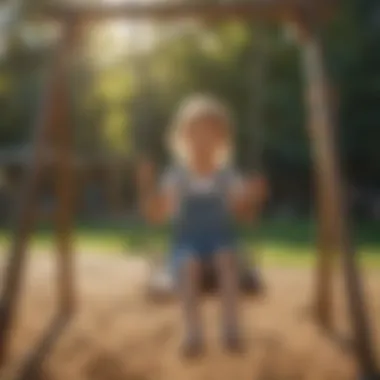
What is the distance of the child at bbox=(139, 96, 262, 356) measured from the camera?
1.98ft

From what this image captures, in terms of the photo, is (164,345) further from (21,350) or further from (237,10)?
(237,10)

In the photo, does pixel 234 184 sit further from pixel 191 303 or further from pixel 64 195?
pixel 64 195

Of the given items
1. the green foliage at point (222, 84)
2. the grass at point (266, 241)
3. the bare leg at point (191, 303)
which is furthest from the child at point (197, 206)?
the grass at point (266, 241)

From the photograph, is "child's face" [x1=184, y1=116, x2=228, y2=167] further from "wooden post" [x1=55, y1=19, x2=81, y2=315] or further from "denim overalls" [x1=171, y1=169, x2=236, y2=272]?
"wooden post" [x1=55, y1=19, x2=81, y2=315]

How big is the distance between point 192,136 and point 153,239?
400mm

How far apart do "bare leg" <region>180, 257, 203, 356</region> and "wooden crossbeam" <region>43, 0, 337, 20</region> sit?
196 millimetres

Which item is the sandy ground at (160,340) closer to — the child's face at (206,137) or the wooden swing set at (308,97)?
the wooden swing set at (308,97)

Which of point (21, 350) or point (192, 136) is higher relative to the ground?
point (192, 136)

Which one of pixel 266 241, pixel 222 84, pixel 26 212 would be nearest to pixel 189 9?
pixel 222 84

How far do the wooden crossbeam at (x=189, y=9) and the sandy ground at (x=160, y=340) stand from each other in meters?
0.24

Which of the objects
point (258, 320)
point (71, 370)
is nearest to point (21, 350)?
point (71, 370)

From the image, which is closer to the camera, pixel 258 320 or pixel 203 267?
pixel 203 267

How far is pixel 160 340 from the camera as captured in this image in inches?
26.2

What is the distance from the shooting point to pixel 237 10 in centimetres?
67
